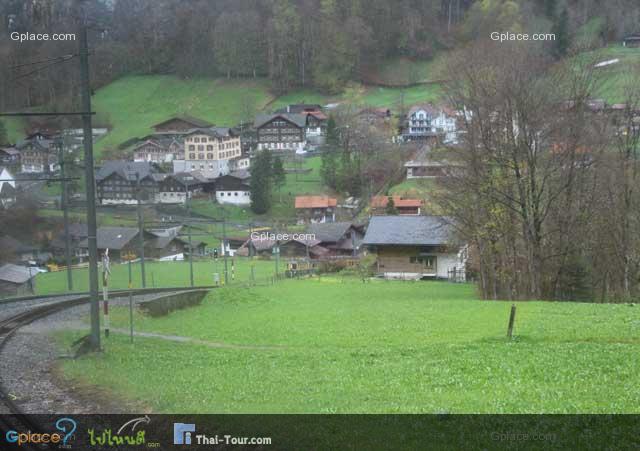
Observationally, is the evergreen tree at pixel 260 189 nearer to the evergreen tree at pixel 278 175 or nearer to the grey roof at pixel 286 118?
the evergreen tree at pixel 278 175

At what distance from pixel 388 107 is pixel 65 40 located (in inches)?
2491

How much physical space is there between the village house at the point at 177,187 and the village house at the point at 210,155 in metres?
5.73

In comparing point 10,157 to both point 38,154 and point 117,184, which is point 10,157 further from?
point 117,184

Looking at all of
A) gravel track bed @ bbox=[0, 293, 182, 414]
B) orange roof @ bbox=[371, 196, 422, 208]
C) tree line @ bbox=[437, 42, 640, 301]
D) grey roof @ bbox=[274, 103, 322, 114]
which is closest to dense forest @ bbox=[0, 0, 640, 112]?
grey roof @ bbox=[274, 103, 322, 114]

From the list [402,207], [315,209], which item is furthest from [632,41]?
[315,209]

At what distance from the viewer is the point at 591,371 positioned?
8.52 meters

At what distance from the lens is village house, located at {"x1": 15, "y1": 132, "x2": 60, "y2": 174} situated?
33.7 m

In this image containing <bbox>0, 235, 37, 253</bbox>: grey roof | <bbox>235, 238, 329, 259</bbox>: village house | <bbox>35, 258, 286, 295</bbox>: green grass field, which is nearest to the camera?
<bbox>0, 235, 37, 253</bbox>: grey roof

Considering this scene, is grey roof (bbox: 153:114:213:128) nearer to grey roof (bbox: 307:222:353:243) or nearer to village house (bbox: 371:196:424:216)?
village house (bbox: 371:196:424:216)

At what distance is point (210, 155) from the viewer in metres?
66.2

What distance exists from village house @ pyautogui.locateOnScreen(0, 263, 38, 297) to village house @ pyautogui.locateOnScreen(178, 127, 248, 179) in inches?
1302

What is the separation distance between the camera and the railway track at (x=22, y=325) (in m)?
7.46

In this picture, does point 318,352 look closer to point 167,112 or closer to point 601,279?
point 601,279

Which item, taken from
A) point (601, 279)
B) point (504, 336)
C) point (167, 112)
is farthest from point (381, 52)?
point (504, 336)
